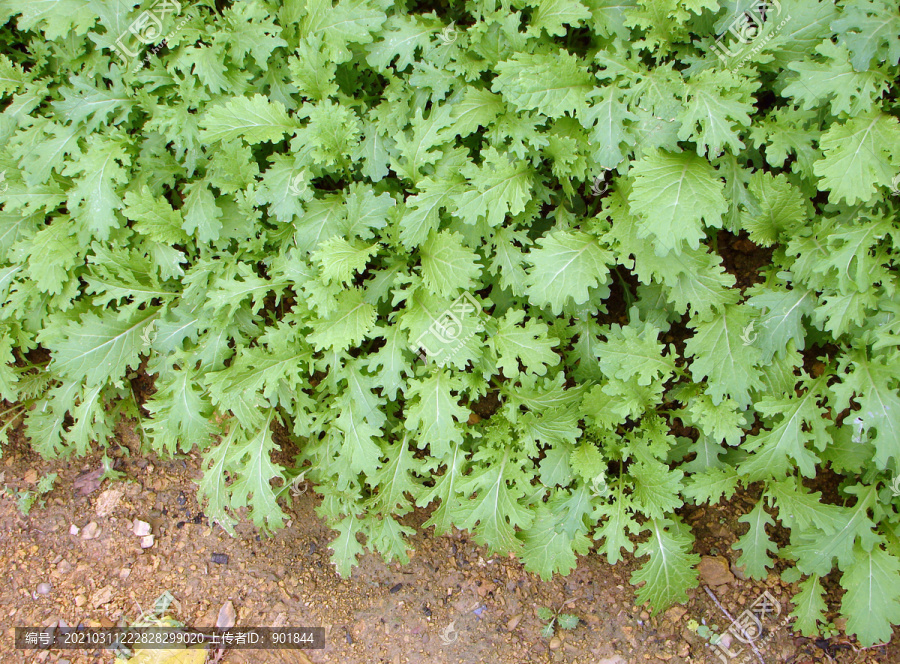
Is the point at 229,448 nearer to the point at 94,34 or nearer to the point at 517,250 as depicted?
the point at 517,250

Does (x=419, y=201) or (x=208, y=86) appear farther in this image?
(x=208, y=86)

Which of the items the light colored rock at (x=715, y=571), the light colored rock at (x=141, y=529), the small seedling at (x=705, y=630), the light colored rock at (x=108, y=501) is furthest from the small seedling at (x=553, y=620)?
the light colored rock at (x=108, y=501)

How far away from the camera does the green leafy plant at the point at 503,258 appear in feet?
10.7

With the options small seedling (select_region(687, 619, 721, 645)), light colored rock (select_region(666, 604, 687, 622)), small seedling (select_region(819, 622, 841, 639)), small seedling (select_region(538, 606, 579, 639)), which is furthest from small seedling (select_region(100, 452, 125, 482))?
small seedling (select_region(819, 622, 841, 639))

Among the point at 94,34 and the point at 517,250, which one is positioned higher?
the point at 94,34

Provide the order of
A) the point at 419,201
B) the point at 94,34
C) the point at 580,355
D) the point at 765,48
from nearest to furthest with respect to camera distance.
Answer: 1. the point at 765,48
2. the point at 419,201
3. the point at 580,355
4. the point at 94,34

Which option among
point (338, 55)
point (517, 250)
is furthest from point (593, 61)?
point (338, 55)

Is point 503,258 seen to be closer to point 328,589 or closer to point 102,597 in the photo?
point 328,589

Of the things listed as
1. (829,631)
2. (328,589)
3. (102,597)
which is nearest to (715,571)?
(829,631)

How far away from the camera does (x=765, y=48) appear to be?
3.20 m

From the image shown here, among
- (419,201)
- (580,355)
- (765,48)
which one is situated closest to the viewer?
(765,48)

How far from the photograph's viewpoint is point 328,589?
13.2ft

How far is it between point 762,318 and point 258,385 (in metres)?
2.87

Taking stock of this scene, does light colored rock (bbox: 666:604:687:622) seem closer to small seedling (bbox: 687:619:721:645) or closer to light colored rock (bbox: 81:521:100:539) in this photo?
small seedling (bbox: 687:619:721:645)
